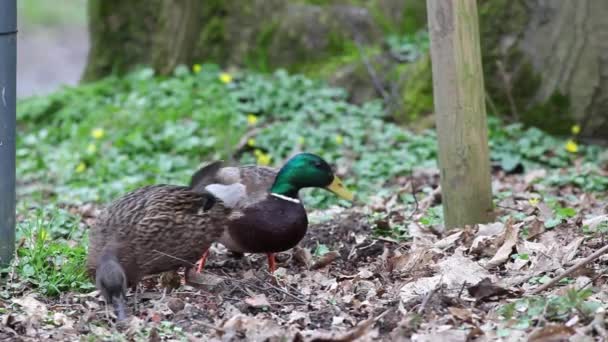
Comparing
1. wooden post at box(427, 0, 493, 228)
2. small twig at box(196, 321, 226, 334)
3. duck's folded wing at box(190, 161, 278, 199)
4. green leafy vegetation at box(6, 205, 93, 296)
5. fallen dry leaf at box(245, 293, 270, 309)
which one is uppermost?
wooden post at box(427, 0, 493, 228)

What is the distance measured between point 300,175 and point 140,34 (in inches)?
223

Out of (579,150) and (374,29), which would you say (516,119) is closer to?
(579,150)

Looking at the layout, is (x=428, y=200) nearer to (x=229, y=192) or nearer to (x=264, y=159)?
(x=229, y=192)

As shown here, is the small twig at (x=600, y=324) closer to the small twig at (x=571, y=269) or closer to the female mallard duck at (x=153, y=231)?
the small twig at (x=571, y=269)

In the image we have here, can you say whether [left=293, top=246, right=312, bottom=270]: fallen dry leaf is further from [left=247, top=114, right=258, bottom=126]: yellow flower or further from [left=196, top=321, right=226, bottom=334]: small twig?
[left=247, top=114, right=258, bottom=126]: yellow flower

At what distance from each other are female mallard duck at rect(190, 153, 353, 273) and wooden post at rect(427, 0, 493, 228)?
2.33 ft

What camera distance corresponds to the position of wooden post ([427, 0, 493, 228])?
5676 millimetres

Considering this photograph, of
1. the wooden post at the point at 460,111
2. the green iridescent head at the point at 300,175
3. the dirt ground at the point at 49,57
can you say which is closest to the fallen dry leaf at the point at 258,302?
the green iridescent head at the point at 300,175

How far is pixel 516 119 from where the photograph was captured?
348 inches

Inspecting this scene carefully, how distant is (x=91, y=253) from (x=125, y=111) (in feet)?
16.4

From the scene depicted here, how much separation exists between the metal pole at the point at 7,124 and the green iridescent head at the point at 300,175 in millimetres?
1485

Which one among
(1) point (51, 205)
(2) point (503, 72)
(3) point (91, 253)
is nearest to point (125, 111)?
(1) point (51, 205)

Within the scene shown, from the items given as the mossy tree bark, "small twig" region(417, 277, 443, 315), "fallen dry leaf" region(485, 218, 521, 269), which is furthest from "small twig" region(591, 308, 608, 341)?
the mossy tree bark

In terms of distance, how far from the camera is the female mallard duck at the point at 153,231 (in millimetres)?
5238
